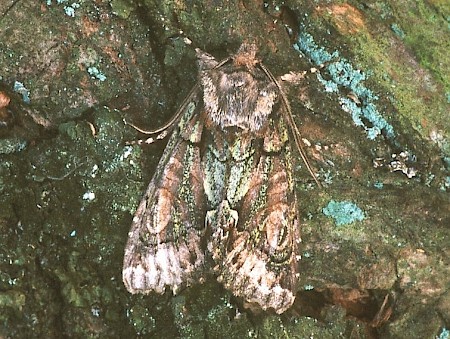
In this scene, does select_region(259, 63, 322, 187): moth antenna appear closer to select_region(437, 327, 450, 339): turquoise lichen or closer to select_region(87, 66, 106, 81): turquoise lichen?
select_region(87, 66, 106, 81): turquoise lichen

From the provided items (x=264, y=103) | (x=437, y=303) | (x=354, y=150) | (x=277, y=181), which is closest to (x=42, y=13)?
(x=264, y=103)

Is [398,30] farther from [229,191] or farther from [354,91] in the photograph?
[229,191]

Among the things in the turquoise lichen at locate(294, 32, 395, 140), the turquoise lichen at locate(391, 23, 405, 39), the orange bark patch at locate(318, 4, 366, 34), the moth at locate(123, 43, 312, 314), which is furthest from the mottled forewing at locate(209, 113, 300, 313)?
the turquoise lichen at locate(391, 23, 405, 39)

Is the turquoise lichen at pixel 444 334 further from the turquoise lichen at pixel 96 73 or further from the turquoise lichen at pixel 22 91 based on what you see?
the turquoise lichen at pixel 22 91

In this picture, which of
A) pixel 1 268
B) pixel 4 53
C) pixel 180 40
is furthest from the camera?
pixel 180 40

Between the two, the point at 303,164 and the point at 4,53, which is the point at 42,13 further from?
the point at 303,164

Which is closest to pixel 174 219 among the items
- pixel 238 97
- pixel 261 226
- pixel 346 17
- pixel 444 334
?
pixel 261 226
